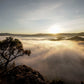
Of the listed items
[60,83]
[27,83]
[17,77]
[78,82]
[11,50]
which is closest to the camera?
[27,83]

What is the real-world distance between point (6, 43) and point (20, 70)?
308 inches

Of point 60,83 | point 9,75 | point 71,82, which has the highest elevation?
point 9,75

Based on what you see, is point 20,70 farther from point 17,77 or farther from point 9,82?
point 9,82

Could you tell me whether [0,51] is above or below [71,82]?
above

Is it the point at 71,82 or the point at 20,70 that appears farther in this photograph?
the point at 71,82

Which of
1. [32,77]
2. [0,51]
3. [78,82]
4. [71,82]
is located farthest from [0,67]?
[78,82]

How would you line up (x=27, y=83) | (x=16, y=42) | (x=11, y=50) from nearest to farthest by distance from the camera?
(x=27, y=83) < (x=16, y=42) < (x=11, y=50)

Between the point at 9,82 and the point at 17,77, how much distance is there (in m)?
1.71

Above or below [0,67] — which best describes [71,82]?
below

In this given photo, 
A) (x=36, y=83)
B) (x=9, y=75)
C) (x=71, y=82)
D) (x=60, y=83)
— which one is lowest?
(x=71, y=82)

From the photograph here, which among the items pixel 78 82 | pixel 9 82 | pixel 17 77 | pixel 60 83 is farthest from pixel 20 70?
pixel 78 82

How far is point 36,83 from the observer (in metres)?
15.6

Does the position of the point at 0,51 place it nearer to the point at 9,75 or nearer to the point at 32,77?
the point at 9,75

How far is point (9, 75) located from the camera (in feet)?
55.4
